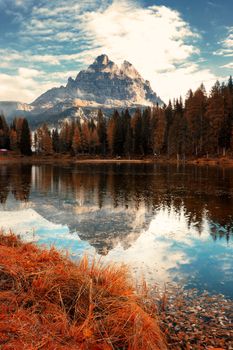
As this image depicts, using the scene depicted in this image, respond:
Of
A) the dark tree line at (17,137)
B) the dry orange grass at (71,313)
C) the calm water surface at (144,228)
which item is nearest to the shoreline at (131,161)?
the dark tree line at (17,137)

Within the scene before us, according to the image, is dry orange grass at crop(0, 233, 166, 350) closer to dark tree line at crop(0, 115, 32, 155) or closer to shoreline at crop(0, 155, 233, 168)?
shoreline at crop(0, 155, 233, 168)

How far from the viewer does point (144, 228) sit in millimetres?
17719

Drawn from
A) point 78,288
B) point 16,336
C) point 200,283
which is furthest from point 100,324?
point 200,283

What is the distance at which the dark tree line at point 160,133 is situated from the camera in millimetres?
81812

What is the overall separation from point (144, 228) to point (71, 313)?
11.4 metres

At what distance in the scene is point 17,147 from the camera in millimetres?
133875

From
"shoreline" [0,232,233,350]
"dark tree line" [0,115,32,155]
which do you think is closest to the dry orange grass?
"shoreline" [0,232,233,350]

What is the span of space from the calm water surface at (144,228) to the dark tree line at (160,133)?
54.9 m

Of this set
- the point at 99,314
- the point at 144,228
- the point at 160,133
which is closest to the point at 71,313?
the point at 99,314

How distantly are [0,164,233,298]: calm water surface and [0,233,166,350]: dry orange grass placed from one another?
3.43m

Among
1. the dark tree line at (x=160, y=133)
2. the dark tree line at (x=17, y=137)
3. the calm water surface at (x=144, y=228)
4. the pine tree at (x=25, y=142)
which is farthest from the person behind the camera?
the dark tree line at (x=17, y=137)

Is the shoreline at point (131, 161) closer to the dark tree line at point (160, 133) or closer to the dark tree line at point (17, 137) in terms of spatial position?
the dark tree line at point (160, 133)

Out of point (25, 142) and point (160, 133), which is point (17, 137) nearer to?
point (25, 142)

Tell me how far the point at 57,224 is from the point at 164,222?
6256mm
